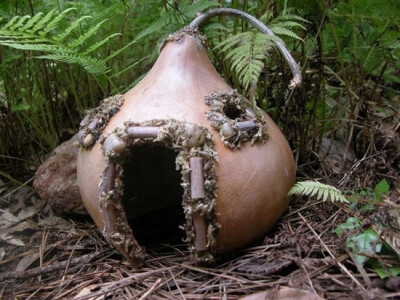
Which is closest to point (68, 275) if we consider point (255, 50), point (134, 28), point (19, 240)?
point (19, 240)

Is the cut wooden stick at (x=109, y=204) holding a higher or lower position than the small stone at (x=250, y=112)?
lower

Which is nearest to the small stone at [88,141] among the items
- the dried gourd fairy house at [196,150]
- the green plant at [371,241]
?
the dried gourd fairy house at [196,150]

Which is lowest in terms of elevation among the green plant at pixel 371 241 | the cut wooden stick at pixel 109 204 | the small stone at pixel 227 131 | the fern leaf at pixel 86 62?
the green plant at pixel 371 241

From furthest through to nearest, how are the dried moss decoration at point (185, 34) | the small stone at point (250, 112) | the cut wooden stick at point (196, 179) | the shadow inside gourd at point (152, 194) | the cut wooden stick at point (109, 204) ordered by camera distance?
1. the shadow inside gourd at point (152, 194)
2. the dried moss decoration at point (185, 34)
3. the small stone at point (250, 112)
4. the cut wooden stick at point (109, 204)
5. the cut wooden stick at point (196, 179)

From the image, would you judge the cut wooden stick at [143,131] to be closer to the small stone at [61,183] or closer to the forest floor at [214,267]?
the forest floor at [214,267]

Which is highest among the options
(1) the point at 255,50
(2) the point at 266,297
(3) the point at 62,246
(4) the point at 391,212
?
(1) the point at 255,50

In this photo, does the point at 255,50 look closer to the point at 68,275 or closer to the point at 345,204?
the point at 345,204

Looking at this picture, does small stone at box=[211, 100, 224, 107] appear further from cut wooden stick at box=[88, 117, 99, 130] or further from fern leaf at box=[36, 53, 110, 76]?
fern leaf at box=[36, 53, 110, 76]

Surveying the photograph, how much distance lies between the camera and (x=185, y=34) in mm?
1787

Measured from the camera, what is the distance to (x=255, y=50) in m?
1.57

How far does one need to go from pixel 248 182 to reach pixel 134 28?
1300mm

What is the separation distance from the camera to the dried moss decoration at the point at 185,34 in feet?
5.85

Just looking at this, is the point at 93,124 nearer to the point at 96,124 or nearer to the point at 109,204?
the point at 96,124

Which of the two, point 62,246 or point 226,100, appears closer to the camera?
point 226,100
